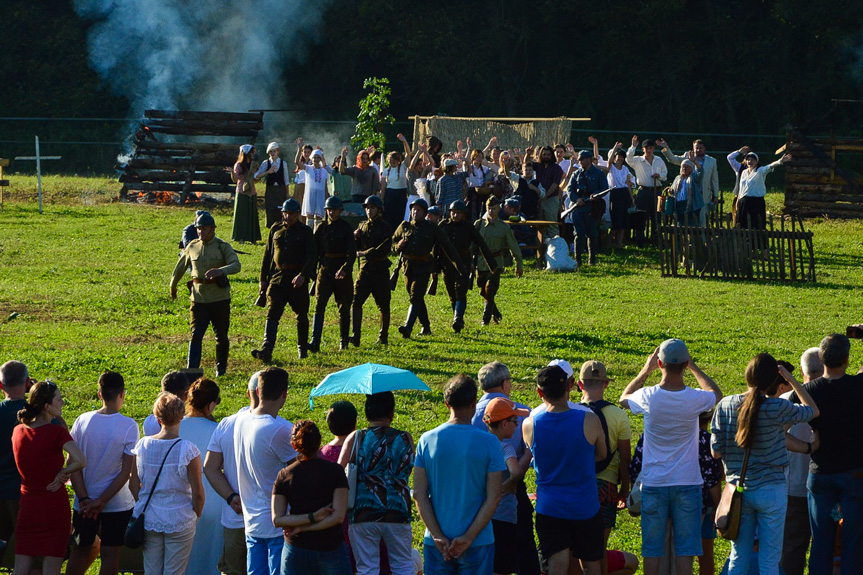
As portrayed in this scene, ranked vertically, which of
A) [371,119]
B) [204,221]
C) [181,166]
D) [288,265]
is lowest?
[288,265]

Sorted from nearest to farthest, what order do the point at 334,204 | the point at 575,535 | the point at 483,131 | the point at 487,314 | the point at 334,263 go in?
the point at 575,535, the point at 334,204, the point at 334,263, the point at 487,314, the point at 483,131

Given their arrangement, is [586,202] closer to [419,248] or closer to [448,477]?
[419,248]

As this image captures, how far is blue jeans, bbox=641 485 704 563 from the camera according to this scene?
7277 millimetres

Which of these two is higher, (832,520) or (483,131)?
(483,131)

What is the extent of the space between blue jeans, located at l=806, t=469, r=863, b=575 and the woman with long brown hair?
555 mm

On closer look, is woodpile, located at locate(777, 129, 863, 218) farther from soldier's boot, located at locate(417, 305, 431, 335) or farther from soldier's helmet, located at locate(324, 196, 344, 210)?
soldier's helmet, located at locate(324, 196, 344, 210)

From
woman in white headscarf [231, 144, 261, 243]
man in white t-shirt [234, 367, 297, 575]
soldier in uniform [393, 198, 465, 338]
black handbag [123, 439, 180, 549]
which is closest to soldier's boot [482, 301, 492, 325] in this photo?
soldier in uniform [393, 198, 465, 338]

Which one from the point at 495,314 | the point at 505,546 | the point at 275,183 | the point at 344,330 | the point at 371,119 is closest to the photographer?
the point at 505,546

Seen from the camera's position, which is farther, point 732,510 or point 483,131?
point 483,131

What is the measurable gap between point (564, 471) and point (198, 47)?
38.5m

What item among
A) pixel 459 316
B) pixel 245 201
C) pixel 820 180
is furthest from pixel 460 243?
pixel 820 180

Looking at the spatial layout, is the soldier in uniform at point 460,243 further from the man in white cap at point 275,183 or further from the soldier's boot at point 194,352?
the man in white cap at point 275,183

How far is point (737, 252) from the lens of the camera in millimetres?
20281

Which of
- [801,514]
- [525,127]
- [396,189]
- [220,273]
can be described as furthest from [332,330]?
[525,127]
